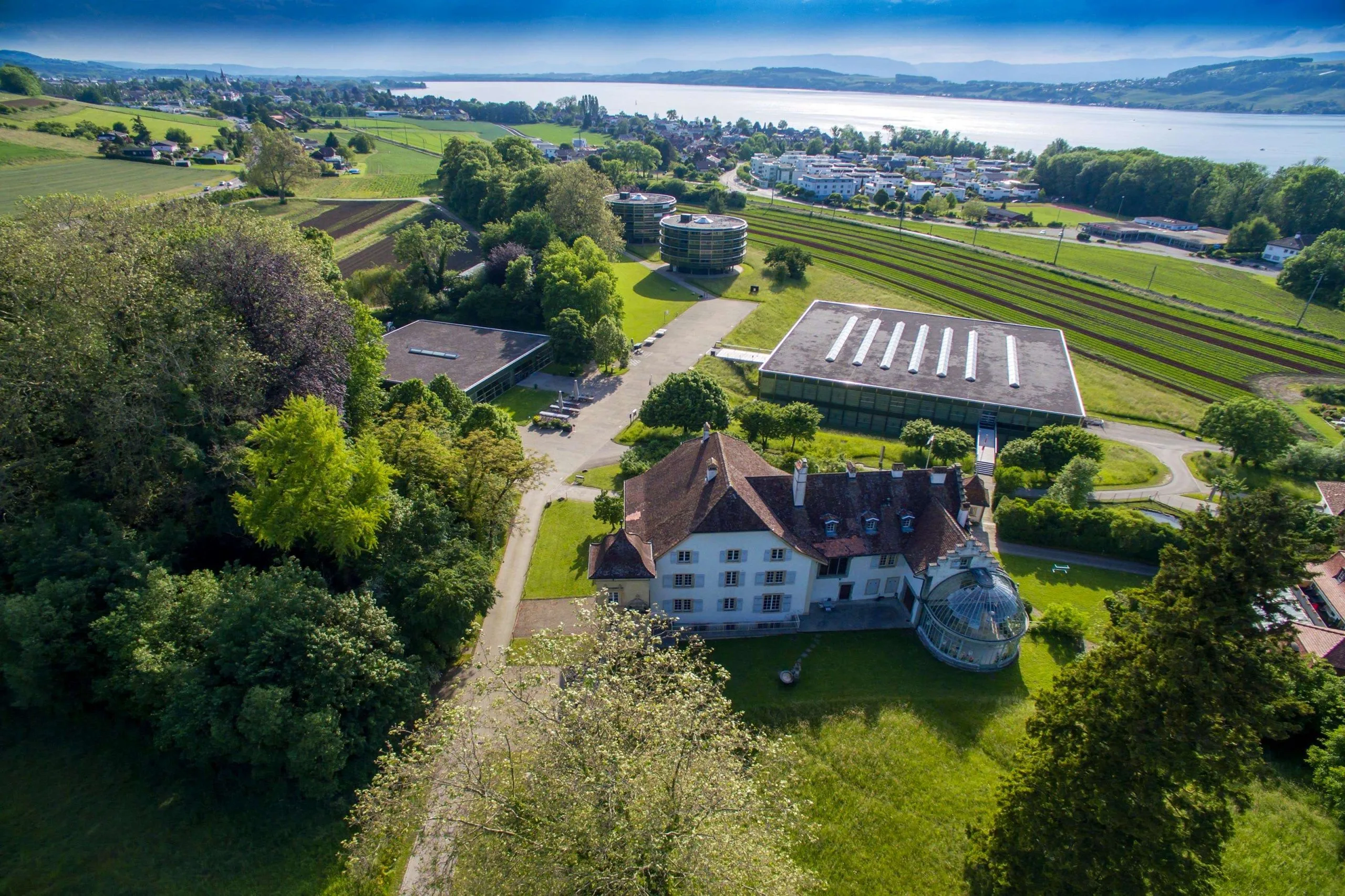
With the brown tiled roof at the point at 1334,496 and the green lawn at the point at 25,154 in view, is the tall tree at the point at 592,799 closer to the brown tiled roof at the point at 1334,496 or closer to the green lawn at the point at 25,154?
the brown tiled roof at the point at 1334,496

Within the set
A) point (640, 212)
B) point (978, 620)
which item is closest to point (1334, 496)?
point (978, 620)

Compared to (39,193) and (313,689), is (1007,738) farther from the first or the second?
(39,193)

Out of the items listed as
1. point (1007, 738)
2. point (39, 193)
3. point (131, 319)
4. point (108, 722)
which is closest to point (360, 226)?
point (39, 193)

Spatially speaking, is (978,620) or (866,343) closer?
(978,620)

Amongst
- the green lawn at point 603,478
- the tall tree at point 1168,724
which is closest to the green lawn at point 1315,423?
the tall tree at point 1168,724

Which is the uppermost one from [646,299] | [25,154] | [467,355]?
[25,154]

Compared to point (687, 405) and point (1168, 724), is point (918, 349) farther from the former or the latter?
point (1168, 724)
